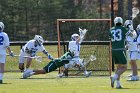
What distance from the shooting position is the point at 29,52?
2675 centimetres

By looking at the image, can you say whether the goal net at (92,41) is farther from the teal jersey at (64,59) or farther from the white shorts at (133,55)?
the white shorts at (133,55)

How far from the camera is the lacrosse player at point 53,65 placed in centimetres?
2497

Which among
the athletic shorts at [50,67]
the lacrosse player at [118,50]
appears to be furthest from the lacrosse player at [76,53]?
the lacrosse player at [118,50]

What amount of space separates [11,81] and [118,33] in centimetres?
444

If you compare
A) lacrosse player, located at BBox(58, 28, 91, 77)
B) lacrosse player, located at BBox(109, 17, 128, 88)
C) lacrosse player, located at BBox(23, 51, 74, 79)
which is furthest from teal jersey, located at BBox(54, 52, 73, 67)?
lacrosse player, located at BBox(109, 17, 128, 88)

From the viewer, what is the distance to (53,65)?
25.2 metres

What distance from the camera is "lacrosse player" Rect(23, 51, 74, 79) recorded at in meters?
25.0

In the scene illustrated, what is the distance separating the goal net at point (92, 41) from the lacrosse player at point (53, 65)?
1145 millimetres

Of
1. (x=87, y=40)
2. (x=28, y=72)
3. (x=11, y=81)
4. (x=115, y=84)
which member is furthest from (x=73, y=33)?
(x=115, y=84)

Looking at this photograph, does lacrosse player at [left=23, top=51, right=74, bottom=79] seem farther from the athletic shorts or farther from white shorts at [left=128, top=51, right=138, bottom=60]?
white shorts at [left=128, top=51, right=138, bottom=60]

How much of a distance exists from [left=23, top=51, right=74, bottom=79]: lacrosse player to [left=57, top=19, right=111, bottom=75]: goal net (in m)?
1.14

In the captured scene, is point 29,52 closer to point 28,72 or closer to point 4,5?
point 28,72

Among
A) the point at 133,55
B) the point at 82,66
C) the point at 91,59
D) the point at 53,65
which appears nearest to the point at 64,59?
the point at 53,65

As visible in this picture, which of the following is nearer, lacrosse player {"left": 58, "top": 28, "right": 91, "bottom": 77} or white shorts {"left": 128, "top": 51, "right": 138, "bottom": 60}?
white shorts {"left": 128, "top": 51, "right": 138, "bottom": 60}
